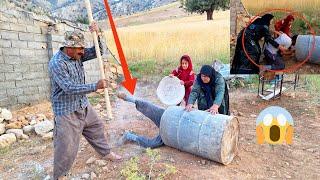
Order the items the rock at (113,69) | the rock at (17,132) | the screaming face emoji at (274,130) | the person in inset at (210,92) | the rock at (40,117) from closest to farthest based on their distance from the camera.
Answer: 1. the person in inset at (210,92)
2. the screaming face emoji at (274,130)
3. the rock at (17,132)
4. the rock at (40,117)
5. the rock at (113,69)

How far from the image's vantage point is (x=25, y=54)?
7.55 metres

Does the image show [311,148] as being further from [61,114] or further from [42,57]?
[42,57]

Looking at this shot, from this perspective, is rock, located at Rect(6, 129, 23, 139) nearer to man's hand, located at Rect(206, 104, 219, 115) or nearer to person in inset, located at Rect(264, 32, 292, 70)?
man's hand, located at Rect(206, 104, 219, 115)

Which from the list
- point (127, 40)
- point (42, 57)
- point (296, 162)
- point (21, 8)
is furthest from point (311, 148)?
point (127, 40)

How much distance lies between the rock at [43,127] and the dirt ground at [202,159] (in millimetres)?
136

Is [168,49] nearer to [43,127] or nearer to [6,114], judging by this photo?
[6,114]

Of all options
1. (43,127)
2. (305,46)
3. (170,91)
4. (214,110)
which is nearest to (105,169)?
(214,110)

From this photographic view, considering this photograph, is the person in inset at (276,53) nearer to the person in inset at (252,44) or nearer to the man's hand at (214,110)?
the person in inset at (252,44)

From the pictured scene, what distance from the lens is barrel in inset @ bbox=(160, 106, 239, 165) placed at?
4.33 m

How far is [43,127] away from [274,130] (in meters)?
3.80

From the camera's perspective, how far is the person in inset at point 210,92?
15.4 feet

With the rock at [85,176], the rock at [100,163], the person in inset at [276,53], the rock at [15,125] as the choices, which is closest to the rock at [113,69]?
the rock at [15,125]

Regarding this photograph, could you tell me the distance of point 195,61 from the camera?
12.0m

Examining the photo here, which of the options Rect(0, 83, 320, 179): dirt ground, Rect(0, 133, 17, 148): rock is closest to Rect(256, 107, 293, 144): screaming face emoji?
Rect(0, 83, 320, 179): dirt ground
